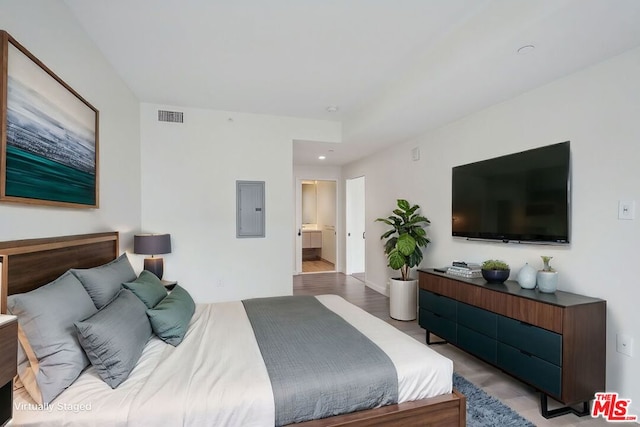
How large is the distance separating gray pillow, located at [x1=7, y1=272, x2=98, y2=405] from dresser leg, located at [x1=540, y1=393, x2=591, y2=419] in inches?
108

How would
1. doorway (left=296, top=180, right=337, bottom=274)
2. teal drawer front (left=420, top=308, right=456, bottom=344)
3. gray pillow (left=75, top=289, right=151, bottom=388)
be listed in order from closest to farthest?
gray pillow (left=75, top=289, right=151, bottom=388)
teal drawer front (left=420, top=308, right=456, bottom=344)
doorway (left=296, top=180, right=337, bottom=274)

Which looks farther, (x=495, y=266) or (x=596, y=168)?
(x=495, y=266)

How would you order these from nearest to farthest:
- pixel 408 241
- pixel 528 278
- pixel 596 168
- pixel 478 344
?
pixel 596 168 < pixel 528 278 < pixel 478 344 < pixel 408 241

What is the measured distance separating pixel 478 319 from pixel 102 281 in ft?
9.17

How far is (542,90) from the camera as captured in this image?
2602 mm

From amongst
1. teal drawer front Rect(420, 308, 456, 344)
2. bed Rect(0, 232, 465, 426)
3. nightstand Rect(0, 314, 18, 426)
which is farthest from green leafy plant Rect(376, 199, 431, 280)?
nightstand Rect(0, 314, 18, 426)

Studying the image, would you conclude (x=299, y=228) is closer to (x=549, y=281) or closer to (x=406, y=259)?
(x=406, y=259)

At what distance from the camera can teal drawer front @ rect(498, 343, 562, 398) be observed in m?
2.03

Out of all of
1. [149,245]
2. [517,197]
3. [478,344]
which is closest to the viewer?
[478,344]

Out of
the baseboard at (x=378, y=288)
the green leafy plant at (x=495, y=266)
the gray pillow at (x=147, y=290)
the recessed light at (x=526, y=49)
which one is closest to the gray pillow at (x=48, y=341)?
the gray pillow at (x=147, y=290)

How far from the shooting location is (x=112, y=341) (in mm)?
1459

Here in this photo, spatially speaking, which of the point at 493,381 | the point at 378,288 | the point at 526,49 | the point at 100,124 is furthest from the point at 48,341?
the point at 378,288

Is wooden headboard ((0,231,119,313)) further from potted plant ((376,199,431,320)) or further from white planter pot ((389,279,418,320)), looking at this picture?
white planter pot ((389,279,418,320))

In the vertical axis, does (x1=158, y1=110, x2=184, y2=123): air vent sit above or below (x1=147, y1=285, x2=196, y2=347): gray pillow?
above
